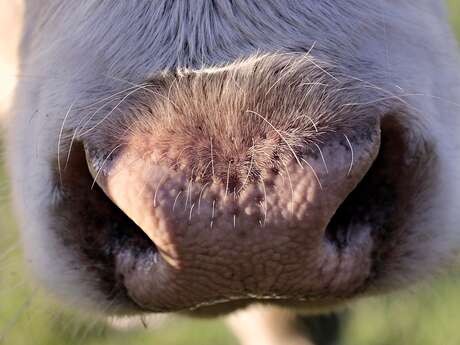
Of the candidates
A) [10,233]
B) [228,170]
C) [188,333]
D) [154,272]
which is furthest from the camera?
[188,333]

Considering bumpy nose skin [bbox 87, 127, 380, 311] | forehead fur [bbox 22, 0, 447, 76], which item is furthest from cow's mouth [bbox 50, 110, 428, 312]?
forehead fur [bbox 22, 0, 447, 76]

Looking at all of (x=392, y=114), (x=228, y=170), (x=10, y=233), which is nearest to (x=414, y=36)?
(x=392, y=114)

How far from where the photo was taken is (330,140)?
1.34 m

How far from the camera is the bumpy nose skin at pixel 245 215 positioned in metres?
1.31

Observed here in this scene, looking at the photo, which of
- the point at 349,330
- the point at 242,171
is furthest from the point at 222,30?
the point at 349,330

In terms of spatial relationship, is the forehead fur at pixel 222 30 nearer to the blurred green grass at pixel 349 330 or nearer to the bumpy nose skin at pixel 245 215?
the bumpy nose skin at pixel 245 215

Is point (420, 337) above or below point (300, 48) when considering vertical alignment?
below

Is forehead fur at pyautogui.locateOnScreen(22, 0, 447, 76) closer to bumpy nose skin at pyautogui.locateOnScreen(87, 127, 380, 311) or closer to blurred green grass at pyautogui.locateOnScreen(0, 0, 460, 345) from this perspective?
bumpy nose skin at pyautogui.locateOnScreen(87, 127, 380, 311)

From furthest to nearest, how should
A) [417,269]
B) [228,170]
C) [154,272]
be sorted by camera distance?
[417,269], [154,272], [228,170]

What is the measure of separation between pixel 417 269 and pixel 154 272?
17.0 inches

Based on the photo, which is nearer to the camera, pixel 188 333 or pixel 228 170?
pixel 228 170

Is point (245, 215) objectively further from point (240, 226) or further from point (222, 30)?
point (222, 30)

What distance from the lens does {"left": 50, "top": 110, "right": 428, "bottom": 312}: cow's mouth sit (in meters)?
1.32

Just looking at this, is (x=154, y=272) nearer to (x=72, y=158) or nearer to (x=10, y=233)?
(x=72, y=158)
